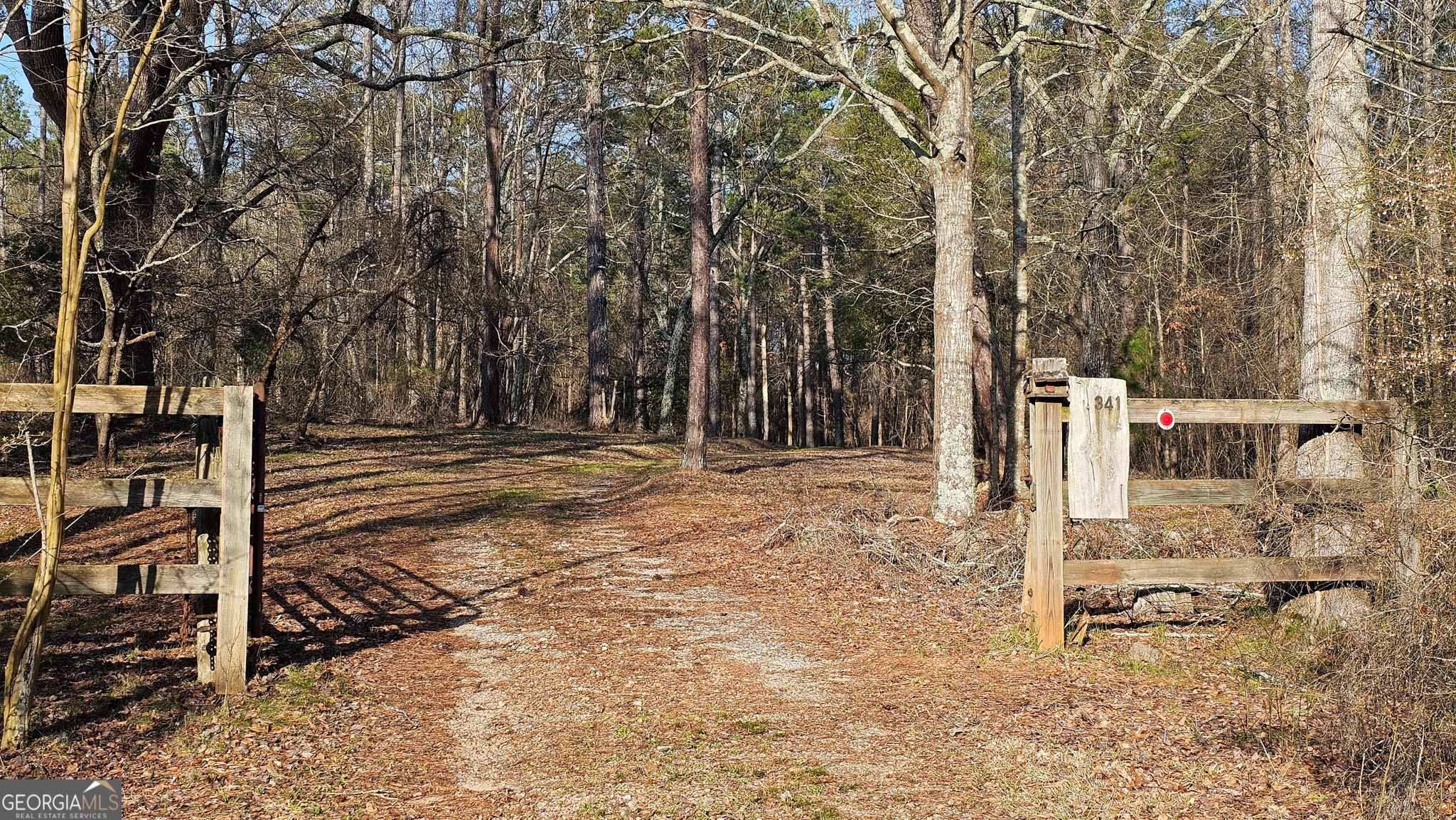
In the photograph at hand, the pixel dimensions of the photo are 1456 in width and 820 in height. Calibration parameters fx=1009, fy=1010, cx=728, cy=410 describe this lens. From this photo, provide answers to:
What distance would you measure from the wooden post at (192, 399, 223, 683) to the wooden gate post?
17.0ft

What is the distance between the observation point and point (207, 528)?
625cm

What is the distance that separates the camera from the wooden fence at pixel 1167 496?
658 centimetres

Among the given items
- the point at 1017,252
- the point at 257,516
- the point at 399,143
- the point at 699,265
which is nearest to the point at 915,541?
the point at 1017,252

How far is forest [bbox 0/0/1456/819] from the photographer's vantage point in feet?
17.9

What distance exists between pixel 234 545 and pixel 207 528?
512mm

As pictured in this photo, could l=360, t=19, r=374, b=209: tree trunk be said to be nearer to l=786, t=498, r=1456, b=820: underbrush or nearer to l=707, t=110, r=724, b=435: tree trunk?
l=707, t=110, r=724, b=435: tree trunk

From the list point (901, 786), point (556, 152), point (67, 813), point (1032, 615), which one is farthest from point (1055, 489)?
point (556, 152)

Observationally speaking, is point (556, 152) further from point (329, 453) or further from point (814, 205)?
point (329, 453)

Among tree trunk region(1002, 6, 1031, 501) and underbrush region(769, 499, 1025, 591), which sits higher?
tree trunk region(1002, 6, 1031, 501)

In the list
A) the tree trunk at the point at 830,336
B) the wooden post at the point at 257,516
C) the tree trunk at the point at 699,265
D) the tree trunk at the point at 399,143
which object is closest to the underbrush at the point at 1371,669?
the wooden post at the point at 257,516

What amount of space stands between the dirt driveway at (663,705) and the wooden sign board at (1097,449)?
106 cm

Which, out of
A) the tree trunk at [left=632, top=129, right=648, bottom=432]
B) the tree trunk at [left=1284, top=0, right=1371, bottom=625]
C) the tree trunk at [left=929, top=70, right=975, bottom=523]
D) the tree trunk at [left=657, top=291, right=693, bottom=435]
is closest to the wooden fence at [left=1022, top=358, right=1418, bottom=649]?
the tree trunk at [left=1284, top=0, right=1371, bottom=625]

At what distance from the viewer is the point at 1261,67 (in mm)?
14883

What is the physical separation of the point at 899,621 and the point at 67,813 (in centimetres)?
558
